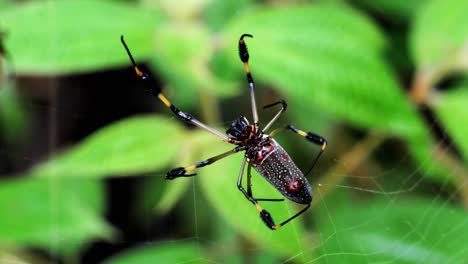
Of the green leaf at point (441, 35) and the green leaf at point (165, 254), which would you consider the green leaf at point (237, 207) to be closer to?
the green leaf at point (165, 254)

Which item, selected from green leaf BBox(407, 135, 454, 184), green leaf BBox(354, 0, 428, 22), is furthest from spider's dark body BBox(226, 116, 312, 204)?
green leaf BBox(354, 0, 428, 22)

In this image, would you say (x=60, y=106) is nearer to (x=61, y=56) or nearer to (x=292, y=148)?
(x=61, y=56)

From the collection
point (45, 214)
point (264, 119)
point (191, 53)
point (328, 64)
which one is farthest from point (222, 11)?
point (45, 214)

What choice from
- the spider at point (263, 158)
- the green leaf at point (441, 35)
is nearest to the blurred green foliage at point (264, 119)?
the green leaf at point (441, 35)

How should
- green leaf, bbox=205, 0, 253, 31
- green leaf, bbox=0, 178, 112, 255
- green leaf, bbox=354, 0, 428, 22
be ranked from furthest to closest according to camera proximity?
green leaf, bbox=354, 0, 428, 22 < green leaf, bbox=205, 0, 253, 31 < green leaf, bbox=0, 178, 112, 255

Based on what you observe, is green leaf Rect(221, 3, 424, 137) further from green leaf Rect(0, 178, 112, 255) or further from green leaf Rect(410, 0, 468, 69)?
green leaf Rect(0, 178, 112, 255)
